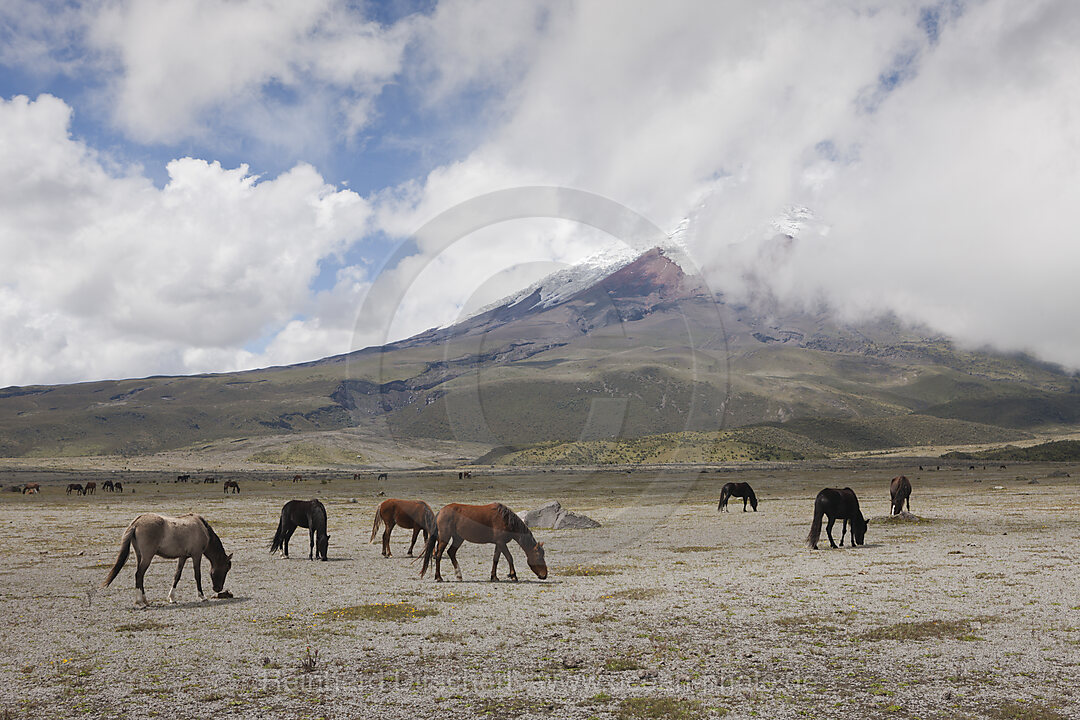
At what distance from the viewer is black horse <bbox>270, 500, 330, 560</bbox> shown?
2545 cm

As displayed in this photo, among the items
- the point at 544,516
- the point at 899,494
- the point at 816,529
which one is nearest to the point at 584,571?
the point at 816,529

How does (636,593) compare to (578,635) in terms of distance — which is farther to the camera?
(636,593)

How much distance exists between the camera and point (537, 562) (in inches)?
807

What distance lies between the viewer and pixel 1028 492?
189ft

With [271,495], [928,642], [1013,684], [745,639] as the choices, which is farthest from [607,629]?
[271,495]

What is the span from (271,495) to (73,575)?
53.8 meters

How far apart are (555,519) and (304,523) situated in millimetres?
14965

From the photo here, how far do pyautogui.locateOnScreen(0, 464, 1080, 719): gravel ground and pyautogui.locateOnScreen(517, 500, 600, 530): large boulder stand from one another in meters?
8.66

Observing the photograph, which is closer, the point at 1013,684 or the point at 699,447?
the point at 1013,684

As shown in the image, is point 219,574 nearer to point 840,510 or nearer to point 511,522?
point 511,522

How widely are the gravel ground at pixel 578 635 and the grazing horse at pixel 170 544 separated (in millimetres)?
784

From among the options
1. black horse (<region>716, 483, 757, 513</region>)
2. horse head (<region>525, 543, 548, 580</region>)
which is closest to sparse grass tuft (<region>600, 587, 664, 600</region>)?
horse head (<region>525, 543, 548, 580</region>)

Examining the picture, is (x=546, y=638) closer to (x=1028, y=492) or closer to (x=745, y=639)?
(x=745, y=639)

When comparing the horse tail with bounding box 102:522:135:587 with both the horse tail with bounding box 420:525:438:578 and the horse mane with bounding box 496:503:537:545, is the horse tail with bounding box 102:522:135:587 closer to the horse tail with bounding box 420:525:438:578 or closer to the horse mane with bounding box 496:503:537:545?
the horse tail with bounding box 420:525:438:578
